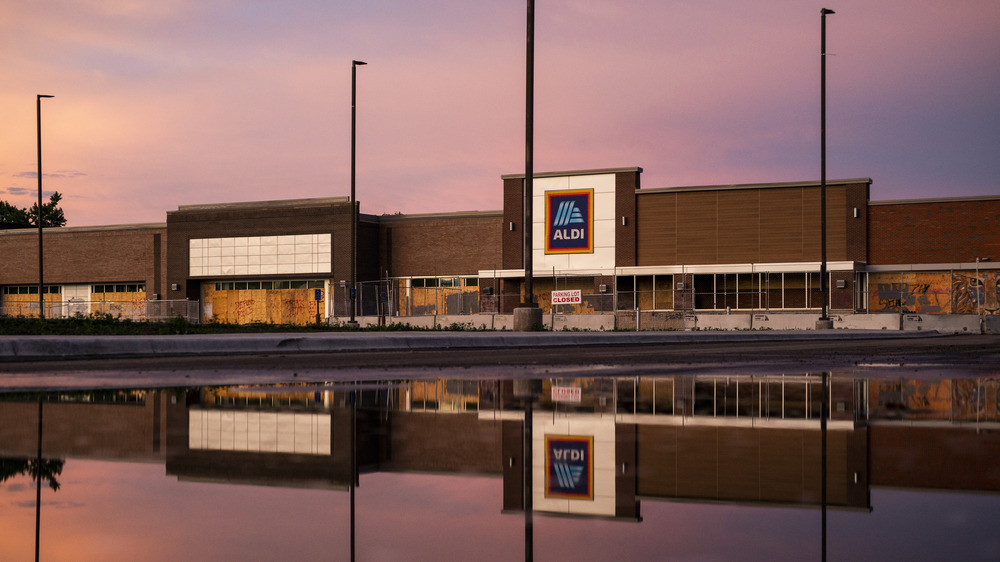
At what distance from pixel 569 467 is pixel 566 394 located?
15.4ft

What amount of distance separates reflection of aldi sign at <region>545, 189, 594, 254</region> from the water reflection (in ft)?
190

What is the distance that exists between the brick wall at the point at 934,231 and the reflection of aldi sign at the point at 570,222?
658 inches

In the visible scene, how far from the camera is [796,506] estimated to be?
15.4 ft

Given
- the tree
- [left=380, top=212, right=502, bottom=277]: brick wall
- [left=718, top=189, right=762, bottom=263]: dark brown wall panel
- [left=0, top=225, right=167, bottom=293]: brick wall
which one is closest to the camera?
[left=718, top=189, right=762, bottom=263]: dark brown wall panel

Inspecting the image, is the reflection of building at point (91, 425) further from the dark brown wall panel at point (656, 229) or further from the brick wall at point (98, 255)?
the brick wall at point (98, 255)

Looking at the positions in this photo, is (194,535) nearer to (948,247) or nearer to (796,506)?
(796,506)

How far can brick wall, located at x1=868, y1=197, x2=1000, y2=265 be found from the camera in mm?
60812

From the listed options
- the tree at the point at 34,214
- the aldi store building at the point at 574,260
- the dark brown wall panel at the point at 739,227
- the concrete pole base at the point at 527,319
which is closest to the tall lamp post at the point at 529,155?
the concrete pole base at the point at 527,319

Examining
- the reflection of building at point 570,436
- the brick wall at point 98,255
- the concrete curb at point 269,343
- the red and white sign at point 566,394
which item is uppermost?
the brick wall at point 98,255

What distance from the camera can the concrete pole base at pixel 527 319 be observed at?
99.1 feet

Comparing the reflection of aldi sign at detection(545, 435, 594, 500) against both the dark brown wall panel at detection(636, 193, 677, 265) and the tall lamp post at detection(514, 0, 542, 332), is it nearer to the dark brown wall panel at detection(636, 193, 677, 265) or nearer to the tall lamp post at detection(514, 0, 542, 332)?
the tall lamp post at detection(514, 0, 542, 332)

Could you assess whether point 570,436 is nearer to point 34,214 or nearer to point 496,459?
point 496,459

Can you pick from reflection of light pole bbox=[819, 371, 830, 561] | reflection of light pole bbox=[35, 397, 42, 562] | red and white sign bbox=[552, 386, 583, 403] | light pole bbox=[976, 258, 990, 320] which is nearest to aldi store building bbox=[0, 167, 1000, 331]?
light pole bbox=[976, 258, 990, 320]

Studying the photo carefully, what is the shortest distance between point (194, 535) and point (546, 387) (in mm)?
7429
